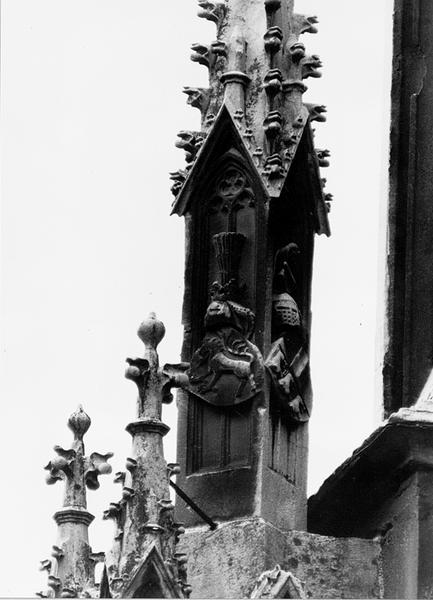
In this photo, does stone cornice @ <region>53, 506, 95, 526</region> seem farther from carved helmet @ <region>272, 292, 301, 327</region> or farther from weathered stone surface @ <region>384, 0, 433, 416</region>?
weathered stone surface @ <region>384, 0, 433, 416</region>

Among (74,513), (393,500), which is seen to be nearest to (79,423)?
(74,513)

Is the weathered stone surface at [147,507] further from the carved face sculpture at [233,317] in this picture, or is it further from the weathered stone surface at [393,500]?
the weathered stone surface at [393,500]

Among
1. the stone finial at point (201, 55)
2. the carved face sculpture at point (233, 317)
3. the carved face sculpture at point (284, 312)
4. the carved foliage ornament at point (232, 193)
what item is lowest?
the carved face sculpture at point (233, 317)

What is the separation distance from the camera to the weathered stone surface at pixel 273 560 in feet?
95.0

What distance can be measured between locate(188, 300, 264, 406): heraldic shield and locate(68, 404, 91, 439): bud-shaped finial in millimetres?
706

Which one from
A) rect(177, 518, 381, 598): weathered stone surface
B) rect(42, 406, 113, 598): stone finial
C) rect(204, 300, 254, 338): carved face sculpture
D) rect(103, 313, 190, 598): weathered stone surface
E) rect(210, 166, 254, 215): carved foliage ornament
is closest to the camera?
rect(103, 313, 190, 598): weathered stone surface

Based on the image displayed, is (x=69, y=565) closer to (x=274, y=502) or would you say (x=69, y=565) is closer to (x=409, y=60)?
(x=274, y=502)

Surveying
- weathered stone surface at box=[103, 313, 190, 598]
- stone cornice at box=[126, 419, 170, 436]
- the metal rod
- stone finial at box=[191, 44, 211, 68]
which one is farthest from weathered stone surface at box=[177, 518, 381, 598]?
stone finial at box=[191, 44, 211, 68]

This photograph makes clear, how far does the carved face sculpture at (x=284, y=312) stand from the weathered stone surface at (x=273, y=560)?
50.7 inches

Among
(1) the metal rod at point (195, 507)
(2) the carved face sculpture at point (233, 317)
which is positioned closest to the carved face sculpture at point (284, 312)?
(2) the carved face sculpture at point (233, 317)

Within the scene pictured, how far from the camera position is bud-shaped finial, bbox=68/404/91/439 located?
29.3 m

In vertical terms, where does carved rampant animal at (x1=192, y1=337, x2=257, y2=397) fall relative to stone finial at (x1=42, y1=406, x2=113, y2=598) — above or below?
above

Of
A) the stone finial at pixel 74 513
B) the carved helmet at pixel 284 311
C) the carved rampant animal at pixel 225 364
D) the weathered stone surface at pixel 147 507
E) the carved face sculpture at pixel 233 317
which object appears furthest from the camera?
the carved helmet at pixel 284 311

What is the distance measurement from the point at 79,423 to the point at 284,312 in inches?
58.4
